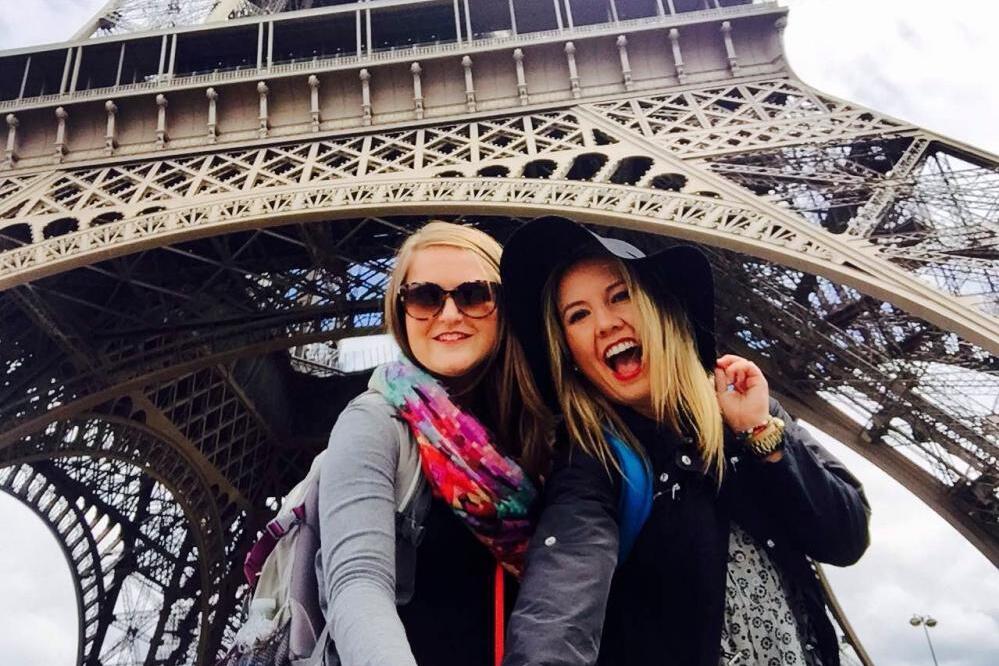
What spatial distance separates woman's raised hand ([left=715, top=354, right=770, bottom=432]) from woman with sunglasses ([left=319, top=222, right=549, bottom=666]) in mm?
414

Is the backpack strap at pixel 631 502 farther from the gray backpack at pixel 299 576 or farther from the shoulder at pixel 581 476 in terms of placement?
the gray backpack at pixel 299 576

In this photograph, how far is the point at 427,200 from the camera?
30.0ft

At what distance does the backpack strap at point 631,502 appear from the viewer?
162cm

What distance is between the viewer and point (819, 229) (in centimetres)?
779

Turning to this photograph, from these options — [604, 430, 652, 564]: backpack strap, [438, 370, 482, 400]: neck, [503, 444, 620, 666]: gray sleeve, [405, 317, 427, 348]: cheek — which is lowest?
[503, 444, 620, 666]: gray sleeve

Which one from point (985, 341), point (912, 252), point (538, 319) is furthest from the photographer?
point (912, 252)

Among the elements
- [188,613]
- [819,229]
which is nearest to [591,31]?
[819,229]

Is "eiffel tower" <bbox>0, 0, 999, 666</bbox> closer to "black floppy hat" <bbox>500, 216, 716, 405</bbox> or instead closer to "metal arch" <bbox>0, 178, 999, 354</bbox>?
"metal arch" <bbox>0, 178, 999, 354</bbox>

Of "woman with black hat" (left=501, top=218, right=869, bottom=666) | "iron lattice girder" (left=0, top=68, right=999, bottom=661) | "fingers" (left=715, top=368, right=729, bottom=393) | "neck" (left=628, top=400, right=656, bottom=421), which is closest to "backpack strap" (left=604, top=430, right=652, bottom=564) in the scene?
"woman with black hat" (left=501, top=218, right=869, bottom=666)

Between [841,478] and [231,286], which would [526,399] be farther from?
[231,286]

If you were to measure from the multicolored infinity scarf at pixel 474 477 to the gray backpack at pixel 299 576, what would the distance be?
0.05 meters

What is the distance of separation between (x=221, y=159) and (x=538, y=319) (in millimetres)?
10712

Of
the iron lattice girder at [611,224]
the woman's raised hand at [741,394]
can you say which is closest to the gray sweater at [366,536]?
the woman's raised hand at [741,394]

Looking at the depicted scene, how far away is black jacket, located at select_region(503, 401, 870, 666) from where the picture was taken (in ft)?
4.79
